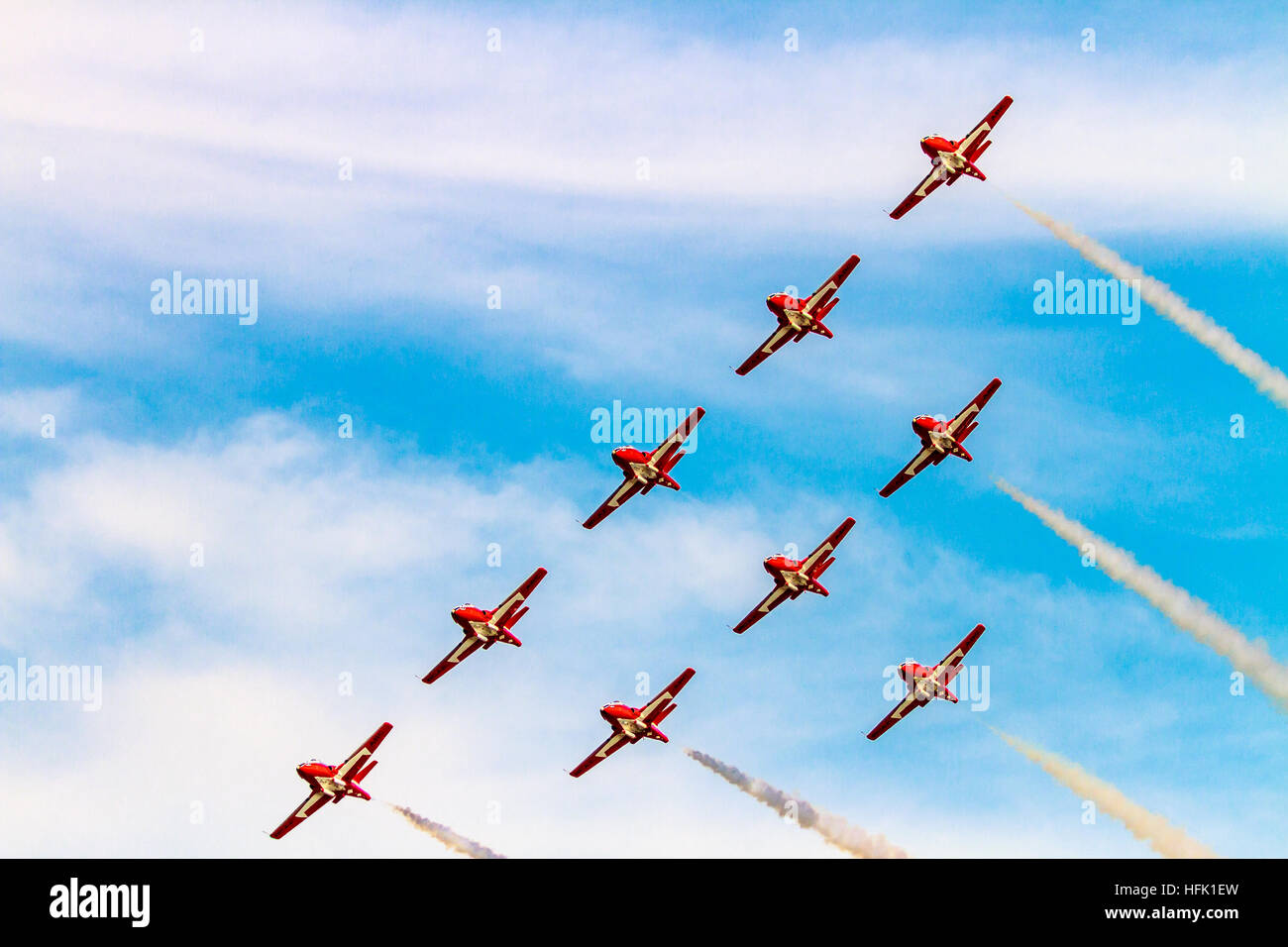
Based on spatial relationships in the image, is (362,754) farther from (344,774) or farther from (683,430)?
(683,430)

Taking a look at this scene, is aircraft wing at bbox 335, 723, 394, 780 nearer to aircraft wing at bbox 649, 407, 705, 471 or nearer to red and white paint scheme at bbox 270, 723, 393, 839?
red and white paint scheme at bbox 270, 723, 393, 839

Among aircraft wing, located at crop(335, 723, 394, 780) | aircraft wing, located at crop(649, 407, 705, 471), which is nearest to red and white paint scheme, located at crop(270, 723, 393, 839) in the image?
aircraft wing, located at crop(335, 723, 394, 780)

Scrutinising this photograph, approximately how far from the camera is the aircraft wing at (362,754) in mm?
196875

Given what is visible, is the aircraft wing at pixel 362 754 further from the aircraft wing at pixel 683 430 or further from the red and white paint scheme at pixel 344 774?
the aircraft wing at pixel 683 430

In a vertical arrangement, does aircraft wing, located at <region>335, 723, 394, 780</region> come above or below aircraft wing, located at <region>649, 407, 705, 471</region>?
below

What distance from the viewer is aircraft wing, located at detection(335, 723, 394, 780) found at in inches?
7751

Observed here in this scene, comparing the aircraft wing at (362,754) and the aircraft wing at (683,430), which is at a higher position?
the aircraft wing at (683,430)

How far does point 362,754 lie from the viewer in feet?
647

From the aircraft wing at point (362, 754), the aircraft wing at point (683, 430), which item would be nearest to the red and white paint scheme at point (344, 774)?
the aircraft wing at point (362, 754)

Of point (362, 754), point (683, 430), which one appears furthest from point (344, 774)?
point (683, 430)
